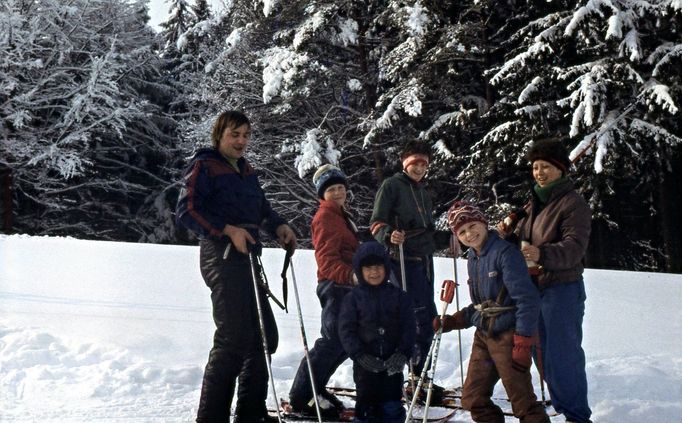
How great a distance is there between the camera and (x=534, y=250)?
4066 millimetres

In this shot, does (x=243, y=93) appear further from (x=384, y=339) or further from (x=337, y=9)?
(x=384, y=339)

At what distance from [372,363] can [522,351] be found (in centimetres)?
77

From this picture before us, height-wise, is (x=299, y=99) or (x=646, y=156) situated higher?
(x=299, y=99)

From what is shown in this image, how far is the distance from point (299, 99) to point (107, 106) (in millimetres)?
7455

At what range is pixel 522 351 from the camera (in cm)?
374

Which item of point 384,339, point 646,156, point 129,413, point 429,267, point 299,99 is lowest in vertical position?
point 129,413

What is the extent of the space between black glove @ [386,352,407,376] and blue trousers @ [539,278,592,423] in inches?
33.7

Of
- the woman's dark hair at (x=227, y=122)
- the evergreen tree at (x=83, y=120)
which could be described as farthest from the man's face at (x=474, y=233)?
the evergreen tree at (x=83, y=120)

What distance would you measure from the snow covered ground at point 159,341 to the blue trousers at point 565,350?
581mm

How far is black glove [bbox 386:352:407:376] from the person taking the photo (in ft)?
13.1

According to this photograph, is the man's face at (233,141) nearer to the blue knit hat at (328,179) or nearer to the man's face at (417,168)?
the blue knit hat at (328,179)

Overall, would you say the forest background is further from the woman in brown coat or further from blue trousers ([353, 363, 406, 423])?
blue trousers ([353, 363, 406, 423])

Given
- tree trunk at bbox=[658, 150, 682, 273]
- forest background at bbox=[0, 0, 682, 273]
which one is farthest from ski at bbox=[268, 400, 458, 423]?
tree trunk at bbox=[658, 150, 682, 273]

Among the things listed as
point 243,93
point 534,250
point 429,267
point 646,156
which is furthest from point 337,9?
point 534,250
